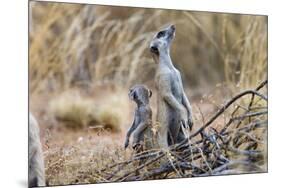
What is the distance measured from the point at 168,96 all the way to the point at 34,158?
3.30ft

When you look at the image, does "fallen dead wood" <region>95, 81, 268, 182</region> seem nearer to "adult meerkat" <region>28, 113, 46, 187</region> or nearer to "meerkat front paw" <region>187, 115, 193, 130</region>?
"meerkat front paw" <region>187, 115, 193, 130</region>

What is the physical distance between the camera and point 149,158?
4270 mm

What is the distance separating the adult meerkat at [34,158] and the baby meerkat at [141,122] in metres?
0.60

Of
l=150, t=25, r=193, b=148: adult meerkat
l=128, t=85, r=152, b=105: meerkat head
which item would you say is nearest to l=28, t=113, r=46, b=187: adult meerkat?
l=128, t=85, r=152, b=105: meerkat head

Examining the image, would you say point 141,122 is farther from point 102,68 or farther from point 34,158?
point 34,158

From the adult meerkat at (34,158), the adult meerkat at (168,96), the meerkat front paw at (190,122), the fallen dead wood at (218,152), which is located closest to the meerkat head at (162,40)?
the adult meerkat at (168,96)

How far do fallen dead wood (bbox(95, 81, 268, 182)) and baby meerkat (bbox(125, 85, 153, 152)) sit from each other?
77mm

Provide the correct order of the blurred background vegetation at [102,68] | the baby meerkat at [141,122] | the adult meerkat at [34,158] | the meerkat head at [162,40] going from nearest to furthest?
the adult meerkat at [34,158] < the blurred background vegetation at [102,68] < the baby meerkat at [141,122] < the meerkat head at [162,40]

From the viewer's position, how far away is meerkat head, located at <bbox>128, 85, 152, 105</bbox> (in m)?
4.26

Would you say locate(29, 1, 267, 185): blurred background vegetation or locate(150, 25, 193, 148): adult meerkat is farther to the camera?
locate(150, 25, 193, 148): adult meerkat

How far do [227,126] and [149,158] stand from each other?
64 cm

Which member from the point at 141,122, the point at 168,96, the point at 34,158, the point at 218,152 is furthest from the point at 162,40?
the point at 34,158

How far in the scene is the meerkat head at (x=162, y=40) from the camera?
433 cm

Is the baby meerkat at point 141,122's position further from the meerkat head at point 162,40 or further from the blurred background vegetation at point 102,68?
the meerkat head at point 162,40
